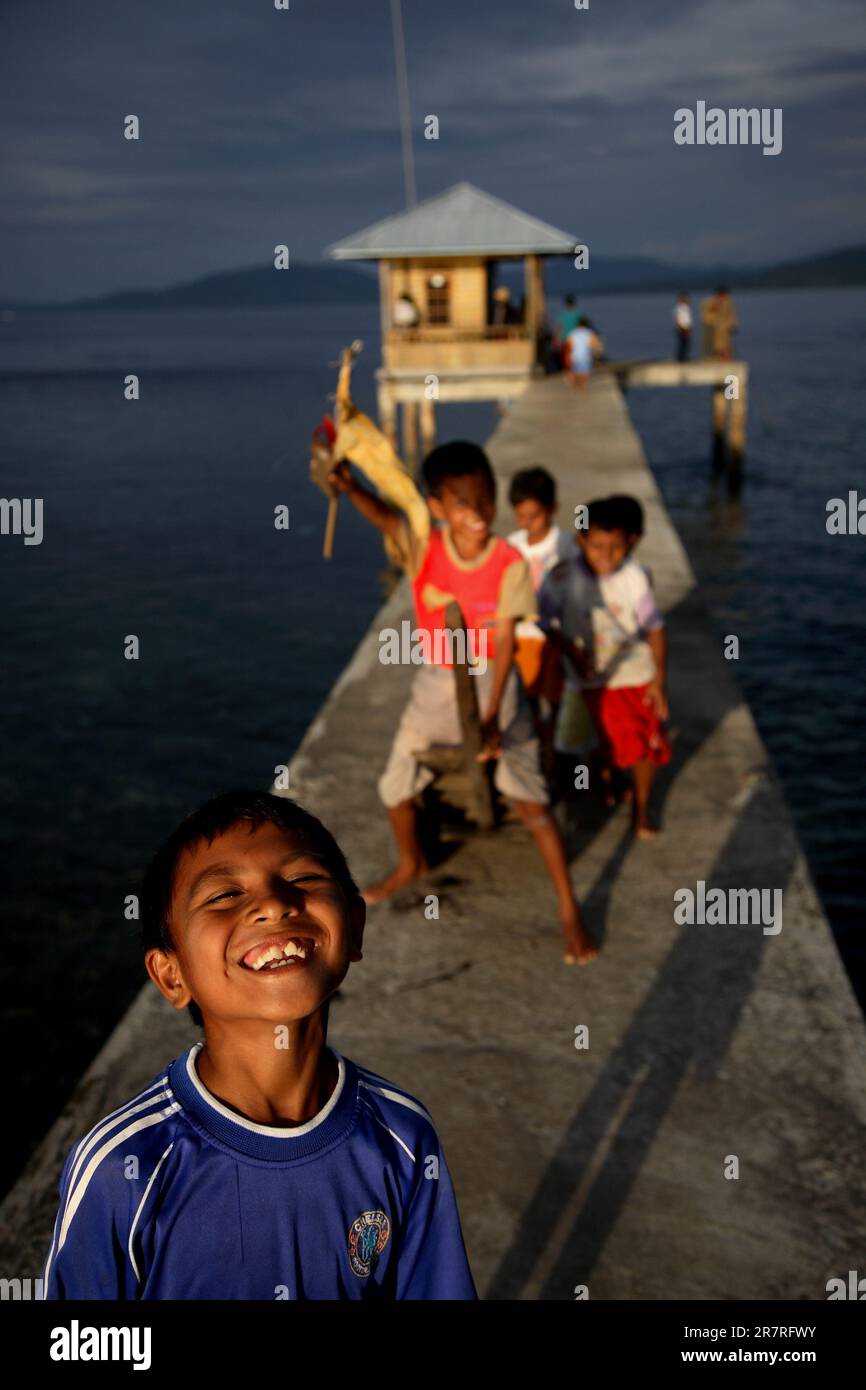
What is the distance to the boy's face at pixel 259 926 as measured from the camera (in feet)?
6.05

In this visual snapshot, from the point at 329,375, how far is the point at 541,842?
3325 inches

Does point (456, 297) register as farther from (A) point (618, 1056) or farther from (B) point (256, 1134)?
(B) point (256, 1134)

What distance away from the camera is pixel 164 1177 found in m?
1.75

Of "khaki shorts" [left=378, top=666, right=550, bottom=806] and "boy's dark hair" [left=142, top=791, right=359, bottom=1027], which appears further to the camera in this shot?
"khaki shorts" [left=378, top=666, right=550, bottom=806]

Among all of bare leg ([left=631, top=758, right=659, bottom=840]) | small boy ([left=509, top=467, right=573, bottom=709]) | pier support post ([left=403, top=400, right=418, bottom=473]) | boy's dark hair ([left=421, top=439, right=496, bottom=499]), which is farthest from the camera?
pier support post ([left=403, top=400, right=418, bottom=473])

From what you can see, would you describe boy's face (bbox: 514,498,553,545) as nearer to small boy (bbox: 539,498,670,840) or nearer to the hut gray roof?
small boy (bbox: 539,498,670,840)

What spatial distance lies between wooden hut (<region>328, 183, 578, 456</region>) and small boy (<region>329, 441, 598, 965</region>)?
2125cm

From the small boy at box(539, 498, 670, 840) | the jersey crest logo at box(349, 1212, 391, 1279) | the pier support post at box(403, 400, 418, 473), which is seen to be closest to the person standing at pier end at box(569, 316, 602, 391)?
the pier support post at box(403, 400, 418, 473)

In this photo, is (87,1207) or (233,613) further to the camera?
(233,613)

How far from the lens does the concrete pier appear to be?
323cm

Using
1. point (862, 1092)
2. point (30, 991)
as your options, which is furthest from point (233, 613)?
point (862, 1092)

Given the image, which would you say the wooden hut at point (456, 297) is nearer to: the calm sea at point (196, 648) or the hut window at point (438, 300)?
the hut window at point (438, 300)

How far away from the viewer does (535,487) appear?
234 inches
